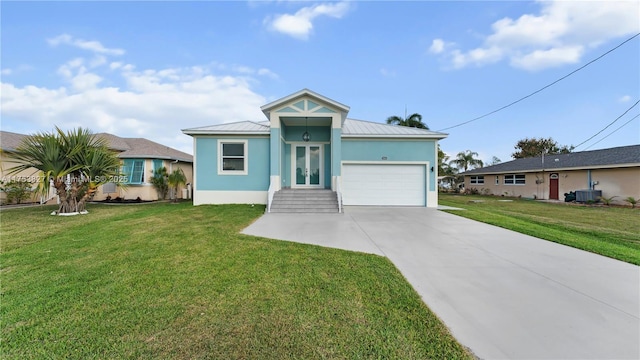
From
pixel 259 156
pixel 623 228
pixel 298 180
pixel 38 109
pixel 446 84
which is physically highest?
pixel 446 84

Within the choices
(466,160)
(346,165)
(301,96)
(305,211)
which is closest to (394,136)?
(346,165)

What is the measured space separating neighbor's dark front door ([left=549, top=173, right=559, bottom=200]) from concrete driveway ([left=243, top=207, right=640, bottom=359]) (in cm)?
1972

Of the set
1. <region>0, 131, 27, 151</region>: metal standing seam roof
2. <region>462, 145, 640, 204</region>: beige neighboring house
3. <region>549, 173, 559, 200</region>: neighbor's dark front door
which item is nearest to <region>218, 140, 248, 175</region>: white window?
<region>0, 131, 27, 151</region>: metal standing seam roof

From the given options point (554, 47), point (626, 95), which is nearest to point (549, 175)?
point (626, 95)

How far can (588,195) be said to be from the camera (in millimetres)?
16719

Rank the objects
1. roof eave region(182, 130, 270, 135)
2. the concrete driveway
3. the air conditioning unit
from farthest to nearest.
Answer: the air conditioning unit
roof eave region(182, 130, 270, 135)
the concrete driveway

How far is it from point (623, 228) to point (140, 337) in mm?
12937

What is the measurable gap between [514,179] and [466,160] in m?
10.6

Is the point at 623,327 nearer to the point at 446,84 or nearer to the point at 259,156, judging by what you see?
the point at 259,156

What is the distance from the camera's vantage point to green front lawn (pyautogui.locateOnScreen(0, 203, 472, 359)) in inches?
79.1

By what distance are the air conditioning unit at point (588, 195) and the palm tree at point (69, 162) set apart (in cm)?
2811

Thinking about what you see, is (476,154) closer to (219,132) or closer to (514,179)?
(514,179)

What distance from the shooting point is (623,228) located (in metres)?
7.88

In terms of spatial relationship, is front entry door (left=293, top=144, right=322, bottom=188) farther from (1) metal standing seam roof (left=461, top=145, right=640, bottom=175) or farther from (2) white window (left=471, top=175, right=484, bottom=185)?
(2) white window (left=471, top=175, right=484, bottom=185)
